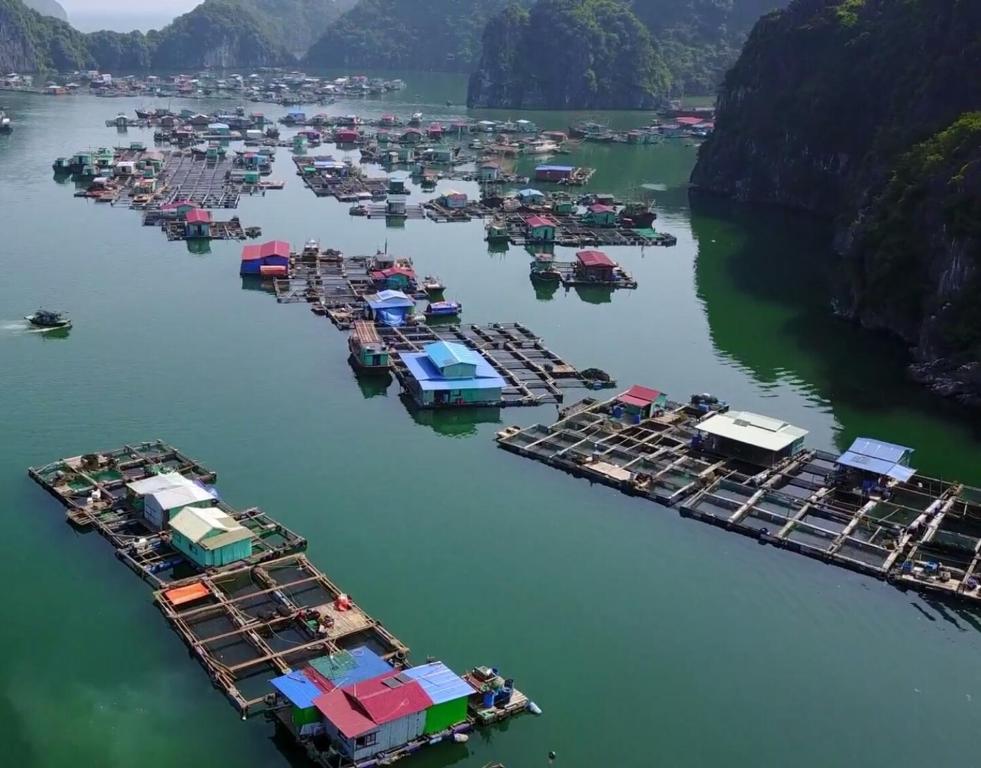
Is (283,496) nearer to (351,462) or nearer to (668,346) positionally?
(351,462)

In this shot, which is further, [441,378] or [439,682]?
[441,378]

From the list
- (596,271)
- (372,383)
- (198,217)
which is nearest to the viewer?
(372,383)

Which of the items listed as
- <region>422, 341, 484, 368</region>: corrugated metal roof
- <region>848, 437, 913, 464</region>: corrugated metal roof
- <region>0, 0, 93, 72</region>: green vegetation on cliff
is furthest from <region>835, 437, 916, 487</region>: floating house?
<region>0, 0, 93, 72</region>: green vegetation on cliff

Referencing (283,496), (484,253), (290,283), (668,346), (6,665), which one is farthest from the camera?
(484,253)

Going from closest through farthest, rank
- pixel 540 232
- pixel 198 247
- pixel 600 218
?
pixel 198 247
pixel 540 232
pixel 600 218

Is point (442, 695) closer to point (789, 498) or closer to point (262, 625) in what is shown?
point (262, 625)

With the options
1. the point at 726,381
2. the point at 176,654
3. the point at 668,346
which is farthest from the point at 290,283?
the point at 176,654

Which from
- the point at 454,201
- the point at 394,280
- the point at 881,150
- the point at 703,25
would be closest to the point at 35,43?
the point at 703,25
